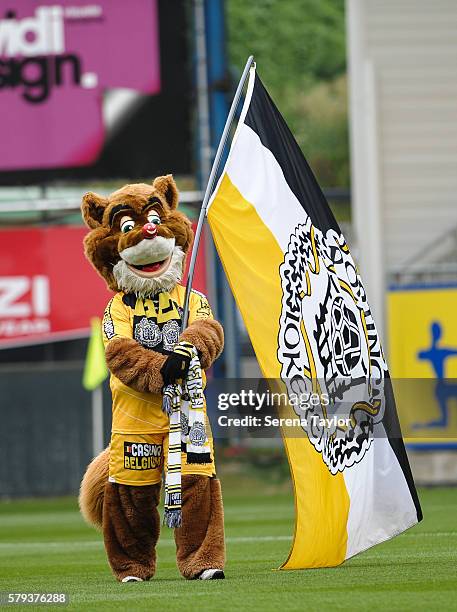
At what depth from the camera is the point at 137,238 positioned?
653cm

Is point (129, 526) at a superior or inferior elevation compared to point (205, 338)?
inferior

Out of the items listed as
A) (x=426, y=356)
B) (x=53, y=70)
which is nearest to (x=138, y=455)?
(x=426, y=356)

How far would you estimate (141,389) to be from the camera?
6.24m

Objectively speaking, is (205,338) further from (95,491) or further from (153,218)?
(95,491)

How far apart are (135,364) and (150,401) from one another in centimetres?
20

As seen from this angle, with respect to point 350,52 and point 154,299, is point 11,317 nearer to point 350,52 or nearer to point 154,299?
point 350,52

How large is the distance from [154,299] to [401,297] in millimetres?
9502

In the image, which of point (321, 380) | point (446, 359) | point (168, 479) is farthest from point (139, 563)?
point (446, 359)

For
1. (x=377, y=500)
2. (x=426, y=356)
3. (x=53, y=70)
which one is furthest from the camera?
(x=53, y=70)

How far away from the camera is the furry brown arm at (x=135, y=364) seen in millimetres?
6207

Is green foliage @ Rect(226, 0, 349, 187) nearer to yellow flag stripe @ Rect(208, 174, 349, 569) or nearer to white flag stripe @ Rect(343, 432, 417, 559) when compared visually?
white flag stripe @ Rect(343, 432, 417, 559)

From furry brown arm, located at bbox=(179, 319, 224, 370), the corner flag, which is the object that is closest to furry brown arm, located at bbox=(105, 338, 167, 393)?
furry brown arm, located at bbox=(179, 319, 224, 370)

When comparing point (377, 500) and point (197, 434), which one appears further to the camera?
point (377, 500)

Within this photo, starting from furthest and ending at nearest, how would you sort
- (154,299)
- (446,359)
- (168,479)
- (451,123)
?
(451,123) → (446,359) → (154,299) → (168,479)
